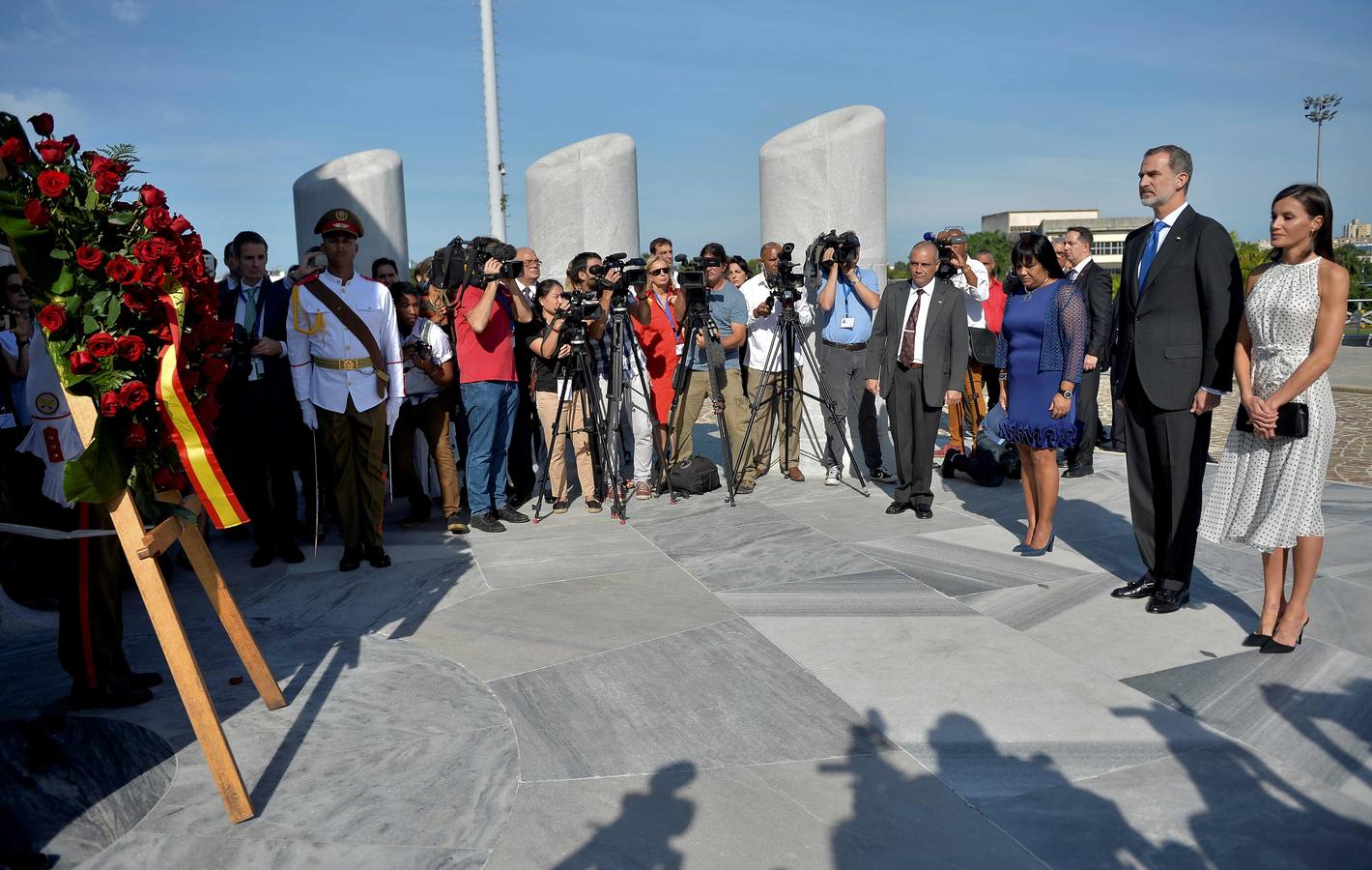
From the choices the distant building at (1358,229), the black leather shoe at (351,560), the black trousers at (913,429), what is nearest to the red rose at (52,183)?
the black leather shoe at (351,560)

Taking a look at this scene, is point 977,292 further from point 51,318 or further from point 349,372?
point 51,318

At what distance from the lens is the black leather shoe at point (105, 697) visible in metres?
3.53

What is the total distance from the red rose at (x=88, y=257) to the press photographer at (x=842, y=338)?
486 centimetres

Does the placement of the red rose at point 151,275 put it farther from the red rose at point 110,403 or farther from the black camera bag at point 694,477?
the black camera bag at point 694,477

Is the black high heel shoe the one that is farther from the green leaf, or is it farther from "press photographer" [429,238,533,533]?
"press photographer" [429,238,533,533]

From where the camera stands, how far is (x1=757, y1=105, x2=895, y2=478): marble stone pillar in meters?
7.79

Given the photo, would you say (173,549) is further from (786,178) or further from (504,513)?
(786,178)

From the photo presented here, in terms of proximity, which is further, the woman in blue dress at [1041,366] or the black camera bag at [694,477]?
the black camera bag at [694,477]

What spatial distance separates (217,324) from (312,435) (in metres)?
2.51

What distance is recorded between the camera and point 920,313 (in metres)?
6.16

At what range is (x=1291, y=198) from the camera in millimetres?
3645

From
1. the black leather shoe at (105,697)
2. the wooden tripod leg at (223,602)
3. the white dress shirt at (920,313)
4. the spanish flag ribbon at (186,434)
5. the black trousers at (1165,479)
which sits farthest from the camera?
the white dress shirt at (920,313)

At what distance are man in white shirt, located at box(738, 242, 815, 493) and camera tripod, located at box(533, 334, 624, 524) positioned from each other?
1180 millimetres

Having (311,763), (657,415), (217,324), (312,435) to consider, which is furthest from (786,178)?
(311,763)
